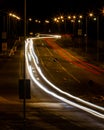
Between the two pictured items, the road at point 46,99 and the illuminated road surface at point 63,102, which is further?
the illuminated road surface at point 63,102

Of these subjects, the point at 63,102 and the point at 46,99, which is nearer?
the point at 63,102

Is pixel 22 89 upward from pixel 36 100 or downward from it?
upward

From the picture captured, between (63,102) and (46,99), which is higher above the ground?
(63,102)

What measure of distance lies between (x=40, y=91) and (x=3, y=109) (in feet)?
56.2

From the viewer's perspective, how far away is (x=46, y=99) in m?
43.7

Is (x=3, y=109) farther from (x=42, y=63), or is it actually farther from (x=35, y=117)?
(x=42, y=63)

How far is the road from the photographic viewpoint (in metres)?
26.5

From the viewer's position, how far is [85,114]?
31234mm

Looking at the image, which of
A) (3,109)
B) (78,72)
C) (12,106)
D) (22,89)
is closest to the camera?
(22,89)

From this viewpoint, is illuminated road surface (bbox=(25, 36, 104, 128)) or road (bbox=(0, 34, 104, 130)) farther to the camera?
illuminated road surface (bbox=(25, 36, 104, 128))

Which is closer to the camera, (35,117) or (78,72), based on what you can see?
(35,117)

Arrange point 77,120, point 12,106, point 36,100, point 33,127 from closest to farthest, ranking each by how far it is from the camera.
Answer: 1. point 33,127
2. point 77,120
3. point 12,106
4. point 36,100

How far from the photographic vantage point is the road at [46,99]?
2652 centimetres

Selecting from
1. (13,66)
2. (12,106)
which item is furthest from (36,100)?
(13,66)
